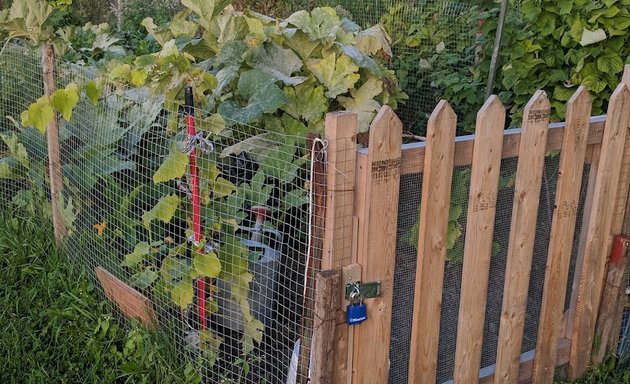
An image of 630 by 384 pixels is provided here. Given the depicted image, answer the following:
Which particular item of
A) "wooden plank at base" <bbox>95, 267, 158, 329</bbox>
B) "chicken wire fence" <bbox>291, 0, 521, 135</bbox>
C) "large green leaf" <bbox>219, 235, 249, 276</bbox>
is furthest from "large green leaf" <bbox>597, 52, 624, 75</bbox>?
"wooden plank at base" <bbox>95, 267, 158, 329</bbox>

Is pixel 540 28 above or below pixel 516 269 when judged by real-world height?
above

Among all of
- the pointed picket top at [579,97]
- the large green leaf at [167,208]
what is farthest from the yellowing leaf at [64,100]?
the pointed picket top at [579,97]

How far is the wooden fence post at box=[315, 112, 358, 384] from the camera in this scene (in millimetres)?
2322

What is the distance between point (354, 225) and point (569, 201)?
1.06 m

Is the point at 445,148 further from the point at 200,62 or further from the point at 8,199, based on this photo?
the point at 8,199

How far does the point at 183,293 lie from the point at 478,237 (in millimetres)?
1217

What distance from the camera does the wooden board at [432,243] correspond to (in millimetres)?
2477

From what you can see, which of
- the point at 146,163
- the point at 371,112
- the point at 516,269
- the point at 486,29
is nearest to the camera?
the point at 516,269

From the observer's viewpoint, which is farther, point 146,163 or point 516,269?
point 146,163

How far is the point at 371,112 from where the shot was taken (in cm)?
330

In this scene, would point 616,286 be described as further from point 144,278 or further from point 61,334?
point 61,334

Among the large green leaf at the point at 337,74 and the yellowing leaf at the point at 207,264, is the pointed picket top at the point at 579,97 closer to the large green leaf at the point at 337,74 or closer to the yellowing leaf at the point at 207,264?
the large green leaf at the point at 337,74

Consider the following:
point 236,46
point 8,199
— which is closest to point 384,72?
point 236,46

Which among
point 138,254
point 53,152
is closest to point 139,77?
point 138,254
